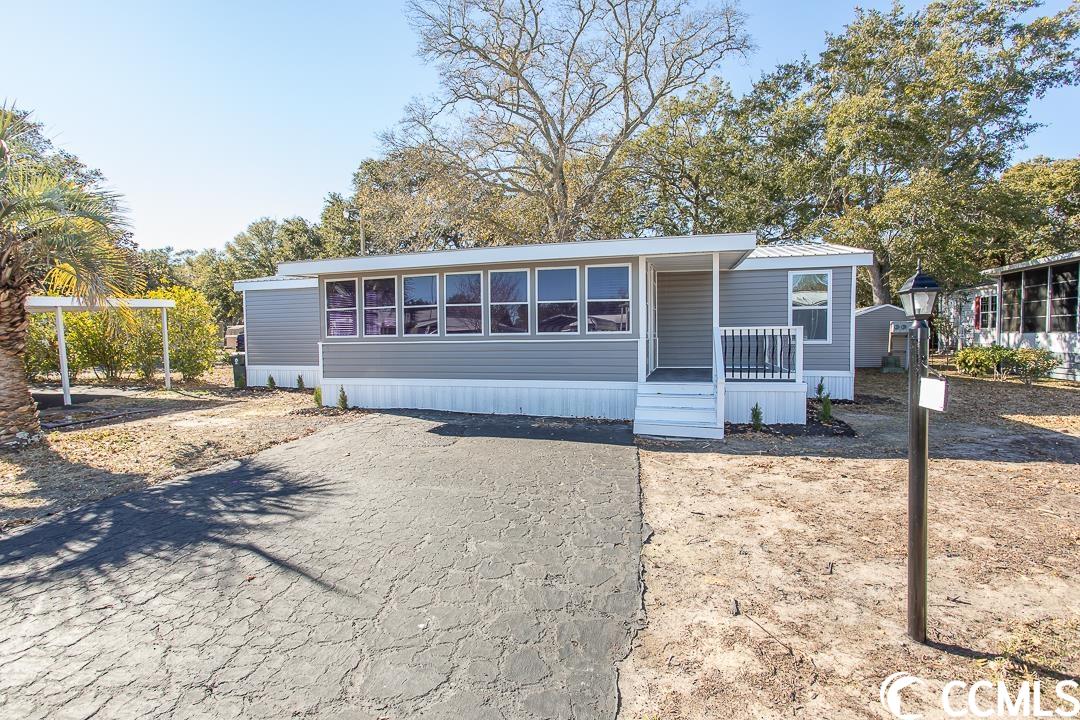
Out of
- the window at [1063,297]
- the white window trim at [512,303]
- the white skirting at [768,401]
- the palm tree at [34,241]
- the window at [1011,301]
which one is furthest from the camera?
the window at [1011,301]

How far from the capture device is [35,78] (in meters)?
8.27

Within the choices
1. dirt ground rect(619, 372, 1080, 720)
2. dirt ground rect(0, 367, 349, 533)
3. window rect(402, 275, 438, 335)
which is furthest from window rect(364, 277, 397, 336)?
dirt ground rect(619, 372, 1080, 720)

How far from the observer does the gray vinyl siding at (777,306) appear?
10.4 m

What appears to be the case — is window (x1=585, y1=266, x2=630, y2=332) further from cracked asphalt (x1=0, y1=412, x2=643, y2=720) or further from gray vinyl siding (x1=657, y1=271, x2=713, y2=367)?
cracked asphalt (x1=0, y1=412, x2=643, y2=720)

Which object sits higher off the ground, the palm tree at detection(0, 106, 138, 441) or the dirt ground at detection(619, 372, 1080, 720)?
the palm tree at detection(0, 106, 138, 441)

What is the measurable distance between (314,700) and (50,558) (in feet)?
9.69

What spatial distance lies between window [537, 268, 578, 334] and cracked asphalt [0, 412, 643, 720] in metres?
Answer: 3.93

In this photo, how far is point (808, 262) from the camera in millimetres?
10398

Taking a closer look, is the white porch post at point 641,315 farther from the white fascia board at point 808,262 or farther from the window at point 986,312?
the window at point 986,312

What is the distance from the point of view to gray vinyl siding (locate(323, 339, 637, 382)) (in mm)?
8875

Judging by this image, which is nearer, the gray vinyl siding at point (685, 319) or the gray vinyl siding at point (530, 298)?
the gray vinyl siding at point (530, 298)

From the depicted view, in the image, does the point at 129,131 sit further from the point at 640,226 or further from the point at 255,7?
the point at 640,226

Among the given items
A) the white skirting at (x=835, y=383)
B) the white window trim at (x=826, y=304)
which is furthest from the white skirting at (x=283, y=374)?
the white skirting at (x=835, y=383)

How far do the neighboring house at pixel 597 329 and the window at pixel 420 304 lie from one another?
23 mm
